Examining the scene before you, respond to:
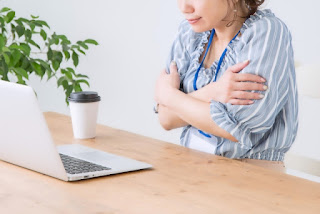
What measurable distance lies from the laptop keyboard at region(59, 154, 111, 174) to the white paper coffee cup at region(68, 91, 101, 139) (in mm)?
283

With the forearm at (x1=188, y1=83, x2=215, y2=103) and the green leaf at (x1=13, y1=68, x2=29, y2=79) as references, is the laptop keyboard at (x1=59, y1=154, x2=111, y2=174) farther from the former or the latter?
the green leaf at (x1=13, y1=68, x2=29, y2=79)

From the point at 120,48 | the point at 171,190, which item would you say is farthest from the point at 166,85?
the point at 120,48

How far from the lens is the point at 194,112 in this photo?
1.82m

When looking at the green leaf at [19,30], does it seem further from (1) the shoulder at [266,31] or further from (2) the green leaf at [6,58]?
(1) the shoulder at [266,31]

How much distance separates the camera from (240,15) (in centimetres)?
192

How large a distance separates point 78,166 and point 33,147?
13 centimetres

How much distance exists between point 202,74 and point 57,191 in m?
0.75

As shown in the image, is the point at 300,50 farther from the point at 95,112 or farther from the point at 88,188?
the point at 88,188

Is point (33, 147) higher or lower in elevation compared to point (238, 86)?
lower

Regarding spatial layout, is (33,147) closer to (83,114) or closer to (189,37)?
(83,114)

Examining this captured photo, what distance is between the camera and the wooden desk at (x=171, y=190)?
1.26m

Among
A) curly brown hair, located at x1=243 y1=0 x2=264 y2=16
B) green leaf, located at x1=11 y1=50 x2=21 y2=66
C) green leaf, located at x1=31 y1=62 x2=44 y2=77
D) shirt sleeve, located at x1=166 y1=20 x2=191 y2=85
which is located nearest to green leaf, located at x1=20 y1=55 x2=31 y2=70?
green leaf, located at x1=31 y1=62 x2=44 y2=77

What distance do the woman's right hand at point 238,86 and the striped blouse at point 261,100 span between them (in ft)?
0.05

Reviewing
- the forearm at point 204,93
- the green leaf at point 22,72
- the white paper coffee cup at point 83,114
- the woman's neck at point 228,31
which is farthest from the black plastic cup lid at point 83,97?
the green leaf at point 22,72
